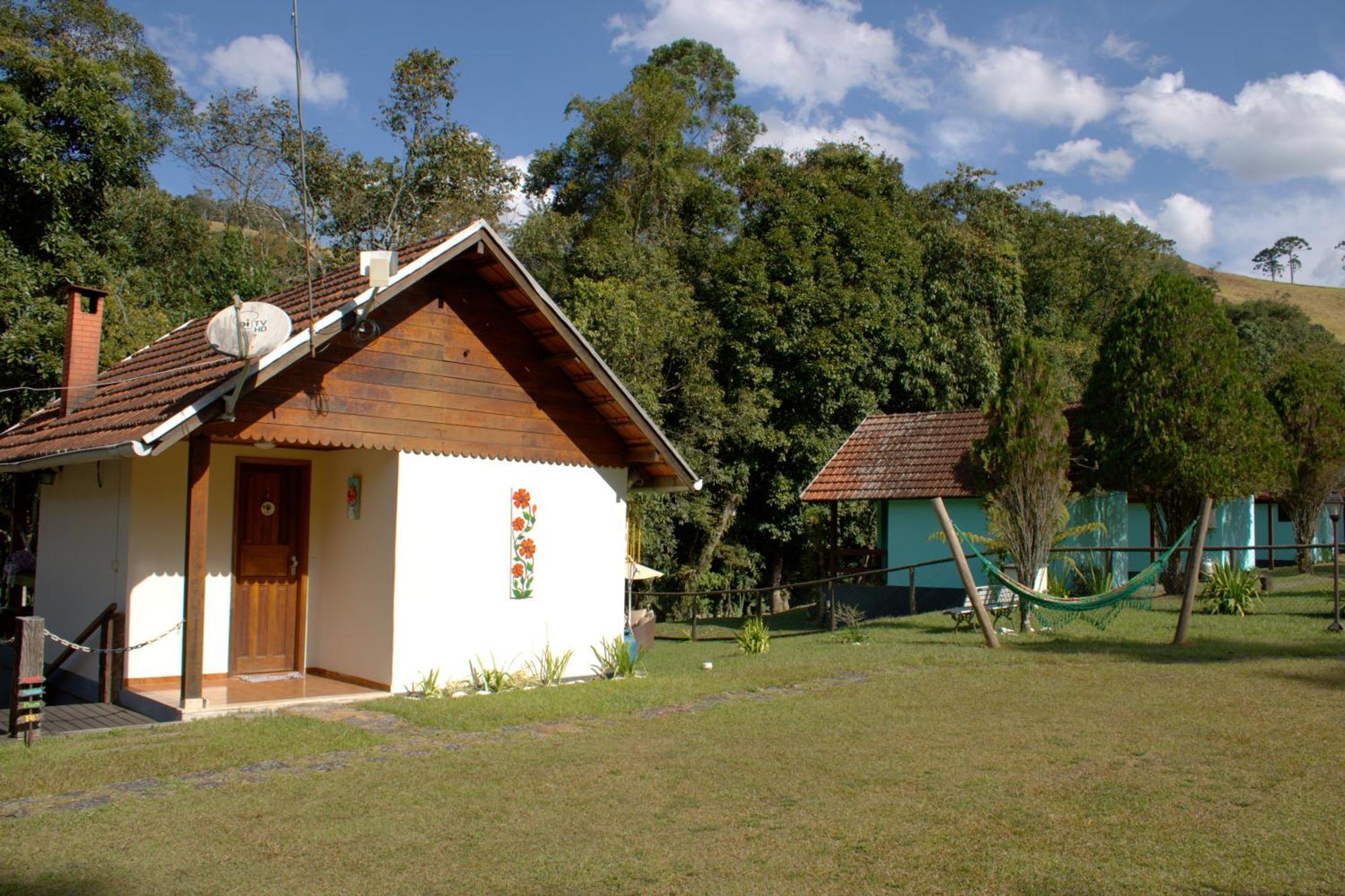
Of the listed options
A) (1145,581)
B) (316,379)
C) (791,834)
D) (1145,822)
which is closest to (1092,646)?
(1145,581)

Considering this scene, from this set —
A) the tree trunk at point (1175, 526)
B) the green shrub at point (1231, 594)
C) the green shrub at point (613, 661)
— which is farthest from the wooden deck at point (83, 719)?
the tree trunk at point (1175, 526)

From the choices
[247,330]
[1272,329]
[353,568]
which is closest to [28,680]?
[247,330]

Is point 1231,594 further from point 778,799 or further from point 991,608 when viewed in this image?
point 778,799

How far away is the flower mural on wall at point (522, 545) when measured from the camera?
40.6ft

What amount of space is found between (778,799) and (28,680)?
20.4ft

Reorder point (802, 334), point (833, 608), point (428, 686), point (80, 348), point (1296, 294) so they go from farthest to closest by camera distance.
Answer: point (1296, 294), point (802, 334), point (833, 608), point (80, 348), point (428, 686)

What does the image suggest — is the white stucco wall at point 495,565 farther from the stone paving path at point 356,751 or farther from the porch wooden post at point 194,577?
the porch wooden post at point 194,577

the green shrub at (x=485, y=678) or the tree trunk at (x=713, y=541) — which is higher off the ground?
the tree trunk at (x=713, y=541)

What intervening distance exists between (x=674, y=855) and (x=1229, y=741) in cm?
477

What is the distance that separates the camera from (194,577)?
9766 millimetres

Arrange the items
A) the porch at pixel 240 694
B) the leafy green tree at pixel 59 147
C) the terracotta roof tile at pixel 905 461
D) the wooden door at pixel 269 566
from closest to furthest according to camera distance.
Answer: the porch at pixel 240 694, the wooden door at pixel 269 566, the leafy green tree at pixel 59 147, the terracotta roof tile at pixel 905 461

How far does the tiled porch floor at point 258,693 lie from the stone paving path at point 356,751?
0.36 m

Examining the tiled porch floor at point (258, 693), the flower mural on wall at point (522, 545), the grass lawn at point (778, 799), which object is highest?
the flower mural on wall at point (522, 545)

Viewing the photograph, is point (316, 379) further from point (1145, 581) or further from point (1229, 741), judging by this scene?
point (1145, 581)
